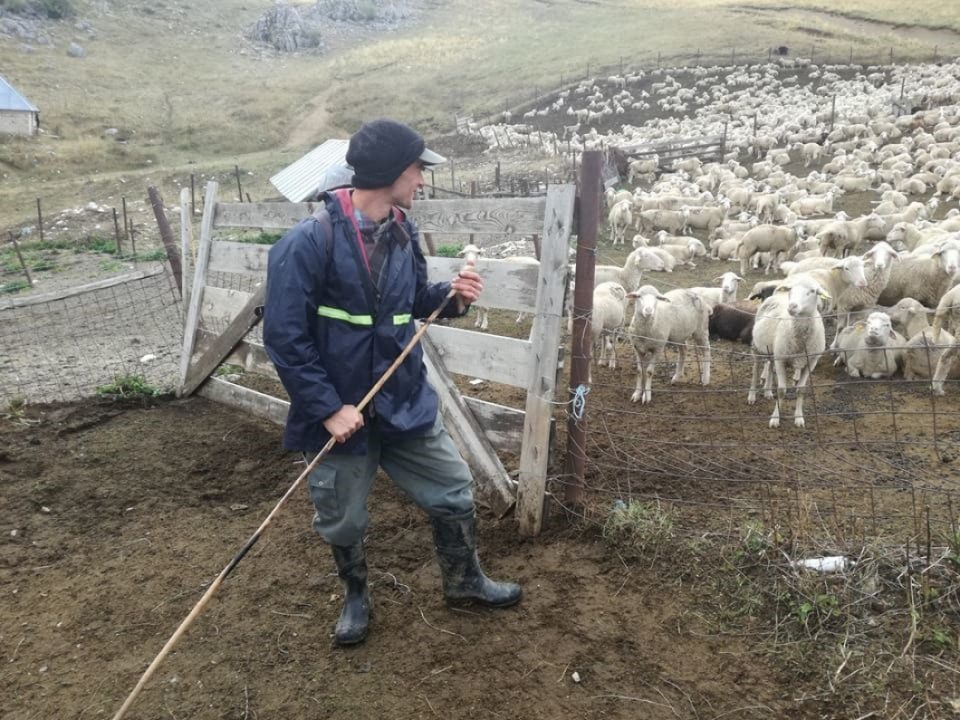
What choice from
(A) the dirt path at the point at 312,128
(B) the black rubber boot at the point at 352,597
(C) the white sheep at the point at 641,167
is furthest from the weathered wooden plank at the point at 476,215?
(A) the dirt path at the point at 312,128

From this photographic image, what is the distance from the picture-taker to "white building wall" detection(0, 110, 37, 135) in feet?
98.2

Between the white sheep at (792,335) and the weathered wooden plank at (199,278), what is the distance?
197 inches

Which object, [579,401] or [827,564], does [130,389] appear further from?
[827,564]

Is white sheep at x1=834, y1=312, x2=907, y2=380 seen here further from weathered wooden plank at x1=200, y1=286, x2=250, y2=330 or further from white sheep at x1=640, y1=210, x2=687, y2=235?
white sheep at x1=640, y1=210, x2=687, y2=235

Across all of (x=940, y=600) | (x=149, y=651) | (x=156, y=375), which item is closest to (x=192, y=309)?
(x=156, y=375)

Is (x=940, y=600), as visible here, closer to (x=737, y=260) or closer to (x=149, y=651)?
(x=149, y=651)

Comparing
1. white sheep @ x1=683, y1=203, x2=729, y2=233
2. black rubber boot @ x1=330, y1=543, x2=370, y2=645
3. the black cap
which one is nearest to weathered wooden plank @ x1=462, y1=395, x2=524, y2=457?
black rubber boot @ x1=330, y1=543, x2=370, y2=645

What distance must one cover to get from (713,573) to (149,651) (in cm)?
288

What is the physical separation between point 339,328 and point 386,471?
30.4 inches

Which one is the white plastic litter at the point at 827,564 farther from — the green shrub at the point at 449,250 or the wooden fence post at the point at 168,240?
the green shrub at the point at 449,250

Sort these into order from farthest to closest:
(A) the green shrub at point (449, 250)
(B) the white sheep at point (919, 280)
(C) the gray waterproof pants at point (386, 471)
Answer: (A) the green shrub at point (449, 250), (B) the white sheep at point (919, 280), (C) the gray waterproof pants at point (386, 471)

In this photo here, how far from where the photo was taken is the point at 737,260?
46.9 ft

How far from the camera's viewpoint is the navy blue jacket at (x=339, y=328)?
8.61 ft

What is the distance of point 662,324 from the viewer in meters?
7.17
